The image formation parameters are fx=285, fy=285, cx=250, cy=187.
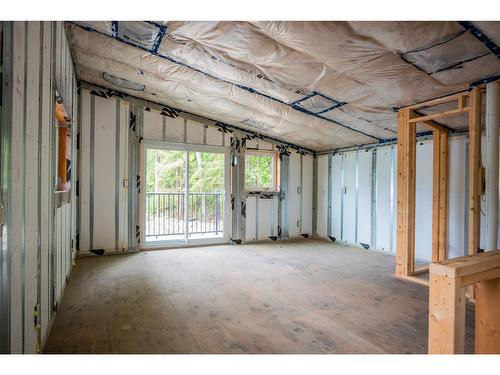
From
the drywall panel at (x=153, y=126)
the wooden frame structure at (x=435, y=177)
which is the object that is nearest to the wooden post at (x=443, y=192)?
A: the wooden frame structure at (x=435, y=177)

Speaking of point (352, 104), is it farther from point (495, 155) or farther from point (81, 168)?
point (81, 168)

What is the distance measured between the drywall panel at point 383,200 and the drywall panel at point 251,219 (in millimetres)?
2623

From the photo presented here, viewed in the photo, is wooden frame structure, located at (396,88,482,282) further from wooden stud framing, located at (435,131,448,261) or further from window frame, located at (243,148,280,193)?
window frame, located at (243,148,280,193)

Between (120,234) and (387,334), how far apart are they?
4.61 meters

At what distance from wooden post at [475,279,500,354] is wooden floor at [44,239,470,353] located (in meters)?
0.47

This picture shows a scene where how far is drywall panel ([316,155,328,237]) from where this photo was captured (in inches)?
278

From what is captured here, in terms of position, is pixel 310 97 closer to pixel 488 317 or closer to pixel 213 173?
pixel 488 317

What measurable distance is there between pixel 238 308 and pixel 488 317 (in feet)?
6.58

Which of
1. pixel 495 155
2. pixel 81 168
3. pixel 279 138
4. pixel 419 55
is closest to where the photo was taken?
pixel 419 55

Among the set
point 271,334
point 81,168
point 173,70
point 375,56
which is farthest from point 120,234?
point 375,56

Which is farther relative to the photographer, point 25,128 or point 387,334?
point 387,334

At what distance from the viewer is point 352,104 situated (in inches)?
161

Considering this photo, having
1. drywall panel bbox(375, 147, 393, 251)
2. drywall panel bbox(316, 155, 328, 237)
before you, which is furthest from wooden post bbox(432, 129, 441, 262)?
drywall panel bbox(316, 155, 328, 237)

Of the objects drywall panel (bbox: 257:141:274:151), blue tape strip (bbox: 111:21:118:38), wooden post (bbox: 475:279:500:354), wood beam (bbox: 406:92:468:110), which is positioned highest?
blue tape strip (bbox: 111:21:118:38)
